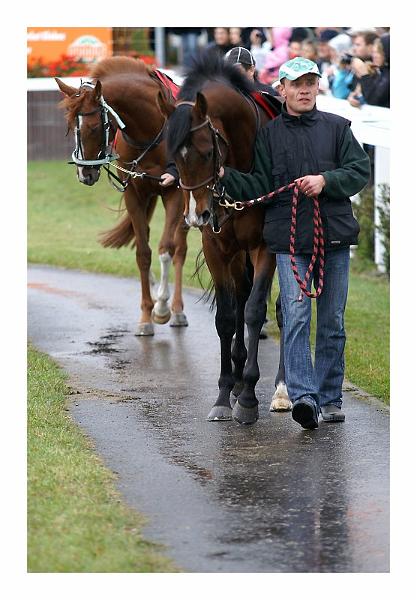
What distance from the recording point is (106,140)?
402 inches

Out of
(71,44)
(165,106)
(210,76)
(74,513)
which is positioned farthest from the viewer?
(71,44)

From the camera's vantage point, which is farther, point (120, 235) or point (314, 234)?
point (120, 235)

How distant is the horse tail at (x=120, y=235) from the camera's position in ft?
41.3

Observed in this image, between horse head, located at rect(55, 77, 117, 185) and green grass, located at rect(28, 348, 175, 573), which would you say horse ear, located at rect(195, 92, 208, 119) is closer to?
green grass, located at rect(28, 348, 175, 573)

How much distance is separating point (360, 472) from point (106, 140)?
431cm

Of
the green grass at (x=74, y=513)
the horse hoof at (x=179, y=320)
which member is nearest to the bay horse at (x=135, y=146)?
the horse hoof at (x=179, y=320)

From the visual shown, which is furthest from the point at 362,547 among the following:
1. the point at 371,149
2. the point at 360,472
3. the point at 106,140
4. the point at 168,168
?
the point at 371,149

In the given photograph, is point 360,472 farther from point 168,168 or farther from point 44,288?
point 44,288

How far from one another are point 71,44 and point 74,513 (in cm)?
2059

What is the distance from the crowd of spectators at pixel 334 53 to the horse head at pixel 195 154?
5243 millimetres

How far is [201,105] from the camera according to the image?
7.25 m

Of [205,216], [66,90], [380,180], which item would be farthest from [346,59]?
[205,216]

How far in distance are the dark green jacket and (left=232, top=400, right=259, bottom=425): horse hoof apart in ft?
3.22

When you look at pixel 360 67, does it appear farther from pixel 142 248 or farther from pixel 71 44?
pixel 71 44
